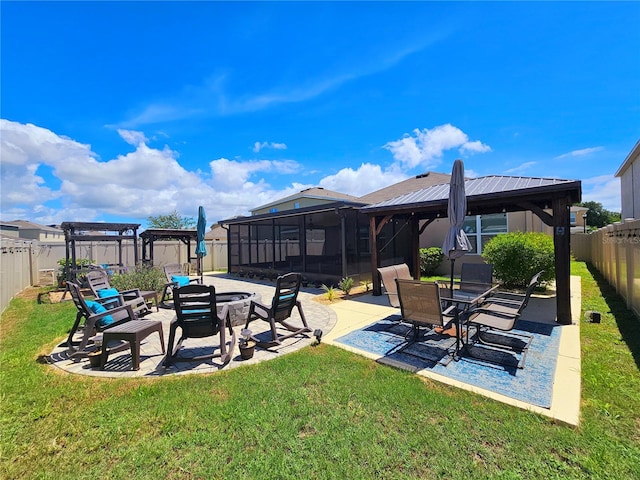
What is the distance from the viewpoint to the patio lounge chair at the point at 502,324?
377 cm

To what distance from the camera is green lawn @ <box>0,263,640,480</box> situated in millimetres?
1977

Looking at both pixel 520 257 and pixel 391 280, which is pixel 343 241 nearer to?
pixel 391 280

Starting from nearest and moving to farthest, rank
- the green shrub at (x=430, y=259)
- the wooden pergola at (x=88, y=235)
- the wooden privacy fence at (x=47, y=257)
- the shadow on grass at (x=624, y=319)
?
the shadow on grass at (x=624, y=319) → the wooden privacy fence at (x=47, y=257) → the wooden pergola at (x=88, y=235) → the green shrub at (x=430, y=259)

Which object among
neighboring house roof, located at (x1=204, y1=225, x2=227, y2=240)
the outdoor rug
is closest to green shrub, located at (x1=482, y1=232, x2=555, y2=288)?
the outdoor rug

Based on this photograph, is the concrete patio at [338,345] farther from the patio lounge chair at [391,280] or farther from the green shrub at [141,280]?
the green shrub at [141,280]

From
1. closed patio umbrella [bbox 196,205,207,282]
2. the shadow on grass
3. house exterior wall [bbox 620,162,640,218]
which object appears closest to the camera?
the shadow on grass

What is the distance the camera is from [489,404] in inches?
106

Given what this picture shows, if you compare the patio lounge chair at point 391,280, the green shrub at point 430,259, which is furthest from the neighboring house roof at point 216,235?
the patio lounge chair at point 391,280

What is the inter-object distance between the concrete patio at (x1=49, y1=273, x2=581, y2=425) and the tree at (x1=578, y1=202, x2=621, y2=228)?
1969 inches

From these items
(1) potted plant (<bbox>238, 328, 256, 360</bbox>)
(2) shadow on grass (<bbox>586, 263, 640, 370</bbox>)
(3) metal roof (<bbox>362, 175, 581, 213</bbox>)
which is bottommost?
(2) shadow on grass (<bbox>586, 263, 640, 370</bbox>)

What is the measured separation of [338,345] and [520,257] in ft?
22.0

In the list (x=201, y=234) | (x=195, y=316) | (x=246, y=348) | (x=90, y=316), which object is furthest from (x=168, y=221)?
(x=246, y=348)

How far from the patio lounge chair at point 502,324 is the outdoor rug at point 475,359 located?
81mm

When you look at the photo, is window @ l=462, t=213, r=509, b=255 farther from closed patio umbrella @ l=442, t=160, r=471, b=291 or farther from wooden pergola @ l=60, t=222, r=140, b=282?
wooden pergola @ l=60, t=222, r=140, b=282
